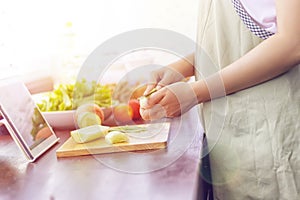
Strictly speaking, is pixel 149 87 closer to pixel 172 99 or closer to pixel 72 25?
pixel 172 99

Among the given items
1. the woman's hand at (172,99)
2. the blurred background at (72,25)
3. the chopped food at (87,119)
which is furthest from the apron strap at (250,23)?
the blurred background at (72,25)

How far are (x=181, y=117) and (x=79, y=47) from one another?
765 mm

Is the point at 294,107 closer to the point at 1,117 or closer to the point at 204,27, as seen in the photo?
the point at 204,27

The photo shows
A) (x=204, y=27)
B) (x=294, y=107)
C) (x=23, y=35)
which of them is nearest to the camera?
(x=294, y=107)

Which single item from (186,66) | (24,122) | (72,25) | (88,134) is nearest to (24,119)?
(24,122)

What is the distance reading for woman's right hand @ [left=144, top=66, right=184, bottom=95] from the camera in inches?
31.4

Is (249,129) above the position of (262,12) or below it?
below

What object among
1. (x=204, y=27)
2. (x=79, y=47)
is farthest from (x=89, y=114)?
(x=79, y=47)

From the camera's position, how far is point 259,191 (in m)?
0.66

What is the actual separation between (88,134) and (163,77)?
20 centimetres

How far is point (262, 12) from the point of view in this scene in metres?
0.64

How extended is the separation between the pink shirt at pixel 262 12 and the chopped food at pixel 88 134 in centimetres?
37

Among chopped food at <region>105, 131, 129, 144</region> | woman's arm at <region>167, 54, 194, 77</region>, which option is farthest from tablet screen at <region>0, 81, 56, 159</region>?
woman's arm at <region>167, 54, 194, 77</region>

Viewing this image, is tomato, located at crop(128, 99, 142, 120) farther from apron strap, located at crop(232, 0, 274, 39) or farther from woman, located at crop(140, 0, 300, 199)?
apron strap, located at crop(232, 0, 274, 39)
